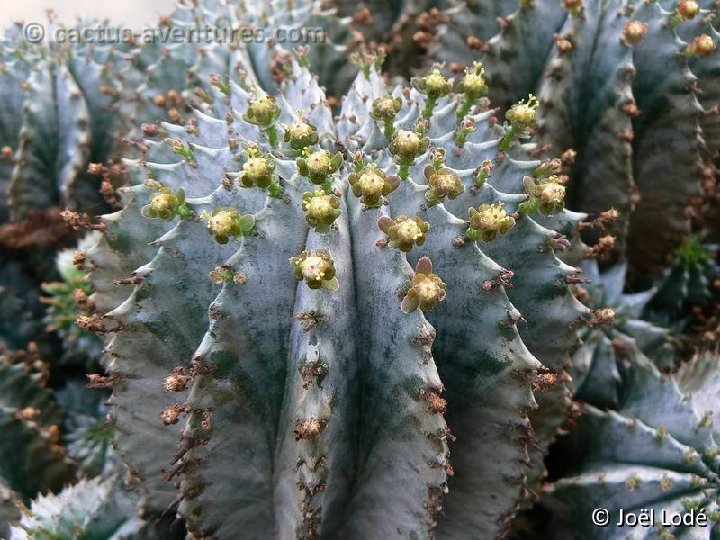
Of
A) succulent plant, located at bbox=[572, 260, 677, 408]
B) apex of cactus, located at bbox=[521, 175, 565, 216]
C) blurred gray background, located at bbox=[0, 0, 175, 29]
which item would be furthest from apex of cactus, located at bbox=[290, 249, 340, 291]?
blurred gray background, located at bbox=[0, 0, 175, 29]

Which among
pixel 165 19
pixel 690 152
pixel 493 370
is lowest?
pixel 493 370

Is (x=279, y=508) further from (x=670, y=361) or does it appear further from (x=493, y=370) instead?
(x=670, y=361)

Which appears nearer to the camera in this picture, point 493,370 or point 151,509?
point 493,370

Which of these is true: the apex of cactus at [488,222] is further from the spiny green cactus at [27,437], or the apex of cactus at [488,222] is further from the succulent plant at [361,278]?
the spiny green cactus at [27,437]

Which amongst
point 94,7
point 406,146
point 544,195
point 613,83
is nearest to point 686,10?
point 613,83

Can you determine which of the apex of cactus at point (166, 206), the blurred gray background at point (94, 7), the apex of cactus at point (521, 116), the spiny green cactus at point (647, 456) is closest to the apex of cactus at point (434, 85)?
the apex of cactus at point (521, 116)

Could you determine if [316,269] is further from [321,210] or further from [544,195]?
[544,195]

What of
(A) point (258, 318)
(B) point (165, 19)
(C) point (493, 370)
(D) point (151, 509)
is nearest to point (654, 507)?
(C) point (493, 370)

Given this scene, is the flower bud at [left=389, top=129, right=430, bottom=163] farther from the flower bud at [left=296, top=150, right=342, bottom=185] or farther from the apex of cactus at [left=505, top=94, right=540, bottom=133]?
the apex of cactus at [left=505, top=94, right=540, bottom=133]
